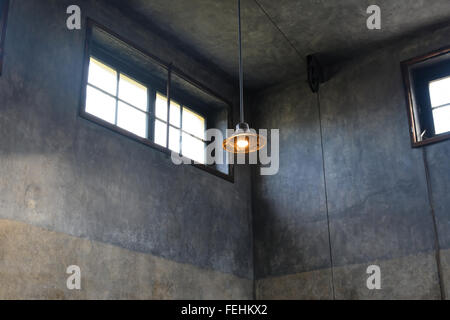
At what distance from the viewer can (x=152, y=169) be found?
21.0ft

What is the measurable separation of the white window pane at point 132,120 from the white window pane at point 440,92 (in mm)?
3241

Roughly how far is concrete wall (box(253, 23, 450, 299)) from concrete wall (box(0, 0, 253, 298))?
2.38ft

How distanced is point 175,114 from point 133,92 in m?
0.71

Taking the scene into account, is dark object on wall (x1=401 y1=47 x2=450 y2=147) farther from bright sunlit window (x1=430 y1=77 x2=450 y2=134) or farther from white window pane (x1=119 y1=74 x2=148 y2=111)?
white window pane (x1=119 y1=74 x2=148 y2=111)

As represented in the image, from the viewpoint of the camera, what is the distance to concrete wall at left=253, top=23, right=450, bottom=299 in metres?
6.36

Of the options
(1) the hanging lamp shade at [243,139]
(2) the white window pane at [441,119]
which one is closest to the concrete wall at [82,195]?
(1) the hanging lamp shade at [243,139]

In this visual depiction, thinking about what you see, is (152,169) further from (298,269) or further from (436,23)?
(436,23)

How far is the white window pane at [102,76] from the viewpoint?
6305 mm

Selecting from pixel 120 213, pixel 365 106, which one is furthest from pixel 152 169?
pixel 365 106

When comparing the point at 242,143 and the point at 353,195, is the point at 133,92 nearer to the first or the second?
the point at 242,143

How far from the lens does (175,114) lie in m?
7.31

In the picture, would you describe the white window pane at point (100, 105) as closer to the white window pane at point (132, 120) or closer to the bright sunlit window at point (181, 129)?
the white window pane at point (132, 120)

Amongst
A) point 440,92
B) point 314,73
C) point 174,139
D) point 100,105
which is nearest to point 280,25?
point 314,73

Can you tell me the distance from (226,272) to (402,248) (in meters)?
1.94
